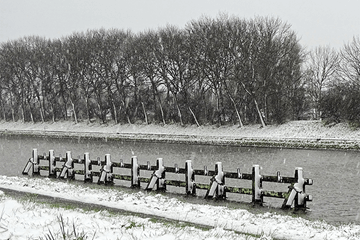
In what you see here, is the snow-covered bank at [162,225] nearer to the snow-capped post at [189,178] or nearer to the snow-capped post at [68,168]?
the snow-capped post at [189,178]

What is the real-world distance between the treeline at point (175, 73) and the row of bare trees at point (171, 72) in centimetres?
14

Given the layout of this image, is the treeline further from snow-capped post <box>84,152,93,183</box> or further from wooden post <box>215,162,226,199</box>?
wooden post <box>215,162,226,199</box>

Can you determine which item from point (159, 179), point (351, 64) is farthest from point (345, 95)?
point (159, 179)

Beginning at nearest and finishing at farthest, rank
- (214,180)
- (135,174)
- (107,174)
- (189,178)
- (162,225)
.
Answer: (162,225) → (214,180) → (189,178) → (135,174) → (107,174)

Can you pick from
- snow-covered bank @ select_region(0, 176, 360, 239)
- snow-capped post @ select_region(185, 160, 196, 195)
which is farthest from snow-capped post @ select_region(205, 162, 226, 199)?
snow-covered bank @ select_region(0, 176, 360, 239)

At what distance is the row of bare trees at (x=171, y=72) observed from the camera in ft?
166

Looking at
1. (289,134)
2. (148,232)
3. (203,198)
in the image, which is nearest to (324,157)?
(289,134)

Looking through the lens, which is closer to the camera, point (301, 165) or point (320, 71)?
point (301, 165)

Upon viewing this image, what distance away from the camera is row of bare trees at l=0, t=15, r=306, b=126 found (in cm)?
5056

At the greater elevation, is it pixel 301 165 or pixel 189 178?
pixel 189 178

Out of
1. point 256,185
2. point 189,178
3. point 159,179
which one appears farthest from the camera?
point 159,179

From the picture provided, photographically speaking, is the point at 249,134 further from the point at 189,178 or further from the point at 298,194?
the point at 298,194

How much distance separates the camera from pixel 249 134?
154ft

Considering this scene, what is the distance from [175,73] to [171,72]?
625 mm
